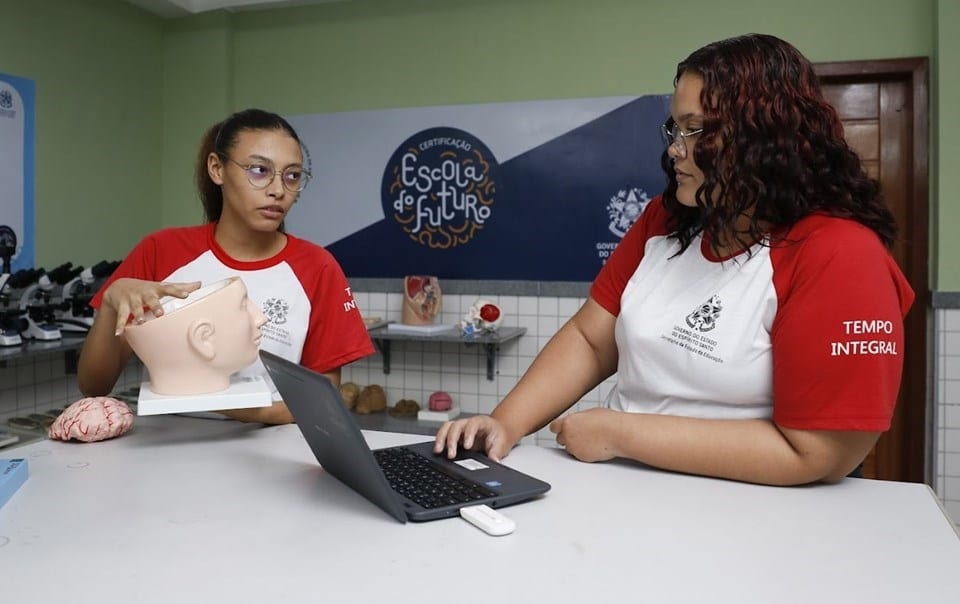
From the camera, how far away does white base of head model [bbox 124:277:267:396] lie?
47.8 inches

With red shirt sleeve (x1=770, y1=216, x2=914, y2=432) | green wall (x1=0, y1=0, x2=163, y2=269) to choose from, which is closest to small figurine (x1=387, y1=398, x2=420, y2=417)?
green wall (x1=0, y1=0, x2=163, y2=269)

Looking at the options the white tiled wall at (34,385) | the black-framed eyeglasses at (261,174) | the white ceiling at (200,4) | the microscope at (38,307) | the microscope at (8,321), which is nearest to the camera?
the black-framed eyeglasses at (261,174)

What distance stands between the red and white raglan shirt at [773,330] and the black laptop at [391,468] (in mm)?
326

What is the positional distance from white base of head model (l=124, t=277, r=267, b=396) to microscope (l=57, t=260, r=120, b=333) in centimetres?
199

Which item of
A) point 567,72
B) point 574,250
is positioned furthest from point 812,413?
point 567,72

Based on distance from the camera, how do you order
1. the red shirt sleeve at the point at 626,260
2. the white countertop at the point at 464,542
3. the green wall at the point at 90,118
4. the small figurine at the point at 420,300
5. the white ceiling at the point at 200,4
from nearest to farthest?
1. the white countertop at the point at 464,542
2. the red shirt sleeve at the point at 626,260
3. the green wall at the point at 90,118
4. the small figurine at the point at 420,300
5. the white ceiling at the point at 200,4

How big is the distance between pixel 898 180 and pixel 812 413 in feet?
8.54

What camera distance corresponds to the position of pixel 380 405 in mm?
3684

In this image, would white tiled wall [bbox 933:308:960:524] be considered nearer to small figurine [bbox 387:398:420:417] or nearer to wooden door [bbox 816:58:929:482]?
wooden door [bbox 816:58:929:482]

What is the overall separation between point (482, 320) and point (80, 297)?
1.61 m

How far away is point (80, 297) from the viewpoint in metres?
3.08

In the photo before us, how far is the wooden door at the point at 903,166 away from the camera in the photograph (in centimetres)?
316

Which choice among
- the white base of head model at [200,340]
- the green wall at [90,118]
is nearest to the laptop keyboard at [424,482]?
the white base of head model at [200,340]

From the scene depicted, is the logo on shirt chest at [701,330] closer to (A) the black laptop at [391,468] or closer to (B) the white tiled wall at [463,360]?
(A) the black laptop at [391,468]
